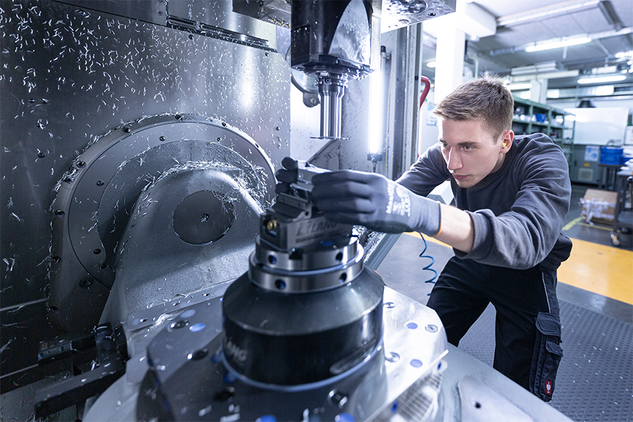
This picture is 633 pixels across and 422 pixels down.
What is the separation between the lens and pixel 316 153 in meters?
1.50

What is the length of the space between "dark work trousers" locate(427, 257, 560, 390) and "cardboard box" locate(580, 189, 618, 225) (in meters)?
4.38

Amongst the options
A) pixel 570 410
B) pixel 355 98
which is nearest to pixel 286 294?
pixel 355 98

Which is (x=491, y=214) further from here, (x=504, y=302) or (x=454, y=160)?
(x=504, y=302)

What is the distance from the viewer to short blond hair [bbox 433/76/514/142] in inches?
44.3

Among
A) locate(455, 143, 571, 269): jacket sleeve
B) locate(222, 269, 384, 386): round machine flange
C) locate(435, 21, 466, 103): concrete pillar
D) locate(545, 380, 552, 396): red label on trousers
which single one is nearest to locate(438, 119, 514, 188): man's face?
locate(455, 143, 571, 269): jacket sleeve

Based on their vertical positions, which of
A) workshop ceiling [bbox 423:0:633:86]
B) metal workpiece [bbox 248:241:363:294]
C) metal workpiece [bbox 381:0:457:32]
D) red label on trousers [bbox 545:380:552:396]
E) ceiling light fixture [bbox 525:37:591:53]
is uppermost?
workshop ceiling [bbox 423:0:633:86]

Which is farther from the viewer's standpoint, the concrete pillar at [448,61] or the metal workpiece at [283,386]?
the concrete pillar at [448,61]

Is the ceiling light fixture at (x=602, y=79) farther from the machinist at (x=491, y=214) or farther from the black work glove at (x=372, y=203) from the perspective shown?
the black work glove at (x=372, y=203)

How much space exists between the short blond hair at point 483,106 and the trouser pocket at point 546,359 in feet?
2.19

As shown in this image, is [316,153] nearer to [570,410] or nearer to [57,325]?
[57,325]

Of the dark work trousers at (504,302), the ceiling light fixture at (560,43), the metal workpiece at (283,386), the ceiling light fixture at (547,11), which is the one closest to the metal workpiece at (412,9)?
the metal workpiece at (283,386)

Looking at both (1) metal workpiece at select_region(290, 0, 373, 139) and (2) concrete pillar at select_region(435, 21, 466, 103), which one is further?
(2) concrete pillar at select_region(435, 21, 466, 103)

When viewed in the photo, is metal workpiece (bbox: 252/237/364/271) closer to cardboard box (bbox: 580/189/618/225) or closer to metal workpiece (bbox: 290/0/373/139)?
metal workpiece (bbox: 290/0/373/139)

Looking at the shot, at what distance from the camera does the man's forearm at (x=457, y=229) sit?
71 centimetres
